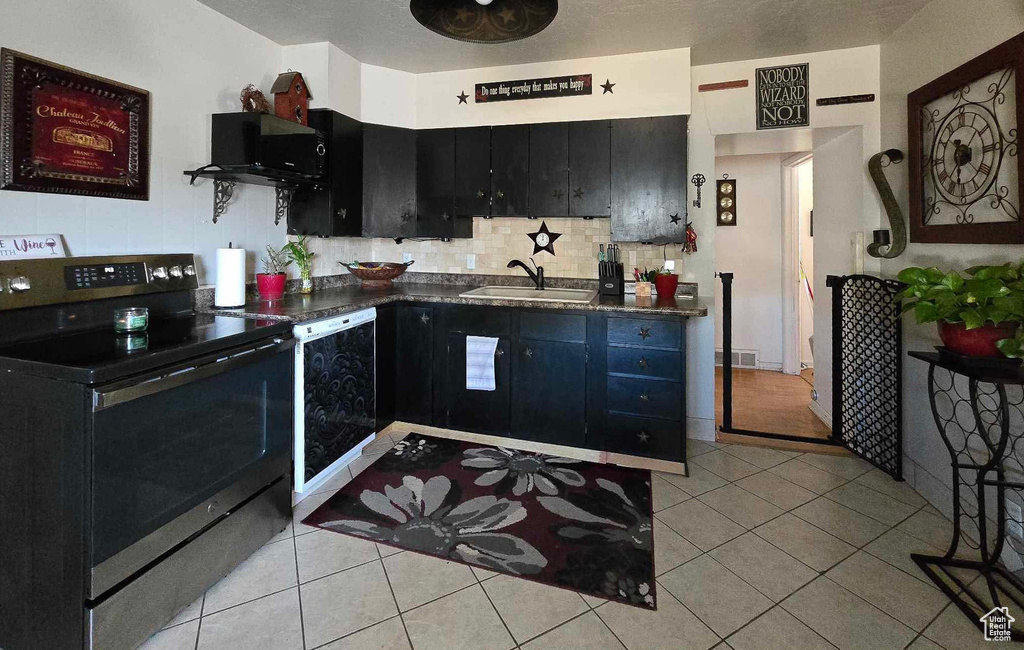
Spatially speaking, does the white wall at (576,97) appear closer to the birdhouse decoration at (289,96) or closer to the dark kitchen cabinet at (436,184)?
the dark kitchen cabinet at (436,184)

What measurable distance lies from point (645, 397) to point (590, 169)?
4.74ft

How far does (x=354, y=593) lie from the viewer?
5.91 feet

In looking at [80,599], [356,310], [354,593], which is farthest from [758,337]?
[80,599]

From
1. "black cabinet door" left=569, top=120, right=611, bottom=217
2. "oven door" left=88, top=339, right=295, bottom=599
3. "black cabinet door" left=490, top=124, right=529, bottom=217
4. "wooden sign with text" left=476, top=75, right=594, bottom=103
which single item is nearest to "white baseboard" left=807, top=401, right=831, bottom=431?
"black cabinet door" left=569, top=120, right=611, bottom=217

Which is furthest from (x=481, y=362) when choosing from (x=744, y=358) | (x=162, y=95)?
(x=744, y=358)

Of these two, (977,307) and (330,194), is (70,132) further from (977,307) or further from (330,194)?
(977,307)

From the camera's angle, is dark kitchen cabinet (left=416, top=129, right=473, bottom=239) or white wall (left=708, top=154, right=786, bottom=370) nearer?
dark kitchen cabinet (left=416, top=129, right=473, bottom=239)

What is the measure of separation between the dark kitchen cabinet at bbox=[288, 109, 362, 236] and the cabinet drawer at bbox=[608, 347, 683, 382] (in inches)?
72.4

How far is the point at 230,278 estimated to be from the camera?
8.03 feet

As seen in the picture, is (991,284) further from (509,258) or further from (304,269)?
(304,269)

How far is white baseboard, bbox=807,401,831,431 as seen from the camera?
140 inches

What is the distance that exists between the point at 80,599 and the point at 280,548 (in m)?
0.73

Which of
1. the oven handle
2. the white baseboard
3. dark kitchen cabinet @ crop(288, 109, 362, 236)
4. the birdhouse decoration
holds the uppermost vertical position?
the birdhouse decoration

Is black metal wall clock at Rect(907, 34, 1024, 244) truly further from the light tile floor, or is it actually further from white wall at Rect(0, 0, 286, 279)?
white wall at Rect(0, 0, 286, 279)
